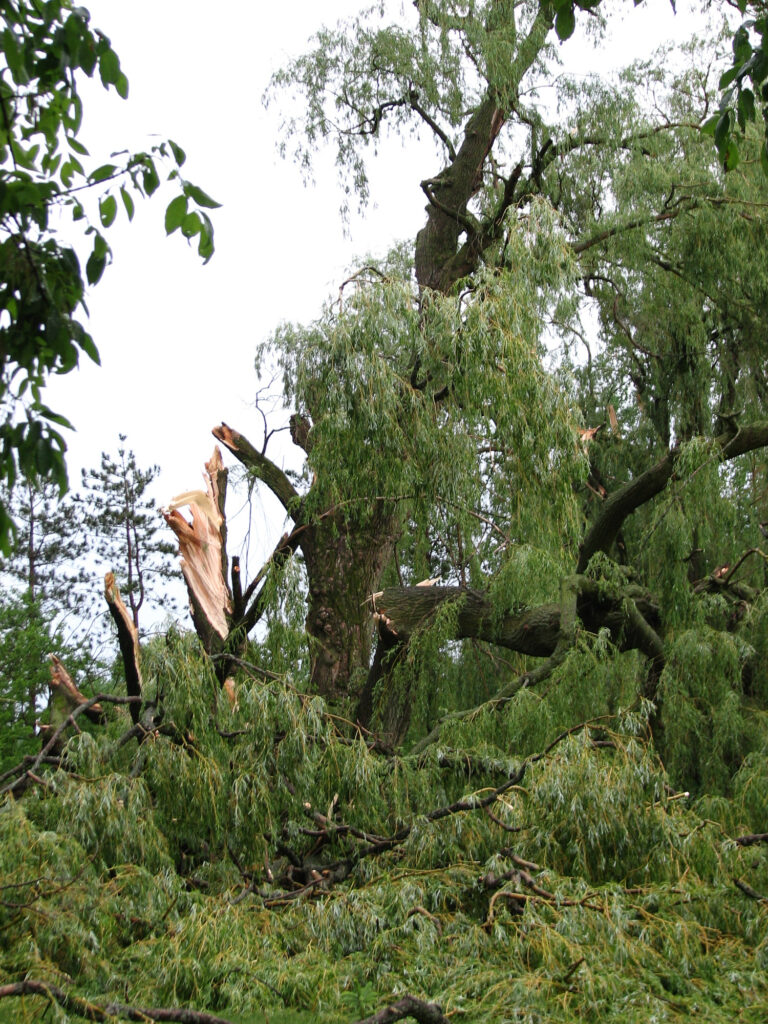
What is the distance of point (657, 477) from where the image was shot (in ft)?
21.8

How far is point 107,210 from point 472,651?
19.5 ft

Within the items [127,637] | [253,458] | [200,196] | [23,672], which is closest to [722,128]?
[200,196]

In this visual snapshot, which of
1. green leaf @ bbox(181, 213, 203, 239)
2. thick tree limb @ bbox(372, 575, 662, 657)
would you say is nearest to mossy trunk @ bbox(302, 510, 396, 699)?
thick tree limb @ bbox(372, 575, 662, 657)

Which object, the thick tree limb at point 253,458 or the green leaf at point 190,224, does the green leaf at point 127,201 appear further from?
the thick tree limb at point 253,458

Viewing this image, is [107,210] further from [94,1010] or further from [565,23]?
[94,1010]

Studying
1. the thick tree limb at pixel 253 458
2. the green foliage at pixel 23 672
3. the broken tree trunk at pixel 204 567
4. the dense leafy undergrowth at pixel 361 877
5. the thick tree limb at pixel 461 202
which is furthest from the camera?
the green foliage at pixel 23 672

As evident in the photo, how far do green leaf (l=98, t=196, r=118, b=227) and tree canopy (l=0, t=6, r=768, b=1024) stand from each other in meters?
1.13

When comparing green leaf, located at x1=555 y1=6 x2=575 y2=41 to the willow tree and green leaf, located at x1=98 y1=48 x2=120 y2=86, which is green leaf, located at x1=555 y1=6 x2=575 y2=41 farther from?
the willow tree

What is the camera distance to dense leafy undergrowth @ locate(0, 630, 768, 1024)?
3.14 meters

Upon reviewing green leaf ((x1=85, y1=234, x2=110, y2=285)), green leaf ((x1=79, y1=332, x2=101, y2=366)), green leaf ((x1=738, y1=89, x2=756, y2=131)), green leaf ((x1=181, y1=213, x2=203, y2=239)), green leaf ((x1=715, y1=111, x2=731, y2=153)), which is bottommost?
green leaf ((x1=79, y1=332, x2=101, y2=366))

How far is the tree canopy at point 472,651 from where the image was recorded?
3.32m

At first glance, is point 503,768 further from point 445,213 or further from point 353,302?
point 445,213

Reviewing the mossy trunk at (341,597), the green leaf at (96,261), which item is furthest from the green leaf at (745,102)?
the mossy trunk at (341,597)

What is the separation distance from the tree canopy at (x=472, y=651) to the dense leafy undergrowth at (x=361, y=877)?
15 mm
